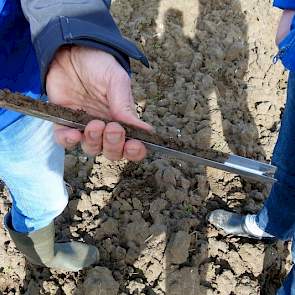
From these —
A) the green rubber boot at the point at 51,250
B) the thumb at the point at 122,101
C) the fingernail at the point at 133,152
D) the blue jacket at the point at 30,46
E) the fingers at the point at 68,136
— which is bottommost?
the green rubber boot at the point at 51,250

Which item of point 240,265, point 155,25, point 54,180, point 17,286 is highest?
point 155,25

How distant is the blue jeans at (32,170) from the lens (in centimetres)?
132

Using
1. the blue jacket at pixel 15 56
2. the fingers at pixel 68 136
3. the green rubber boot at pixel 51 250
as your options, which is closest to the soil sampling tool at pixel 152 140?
the fingers at pixel 68 136

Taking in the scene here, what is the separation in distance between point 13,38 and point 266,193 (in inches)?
55.5

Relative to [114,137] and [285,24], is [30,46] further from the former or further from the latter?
[285,24]

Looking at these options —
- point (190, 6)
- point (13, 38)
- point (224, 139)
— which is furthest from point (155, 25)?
point (13, 38)

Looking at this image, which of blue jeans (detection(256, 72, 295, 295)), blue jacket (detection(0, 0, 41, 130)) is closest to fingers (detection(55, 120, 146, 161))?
blue jacket (detection(0, 0, 41, 130))

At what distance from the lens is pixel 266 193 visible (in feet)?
7.27

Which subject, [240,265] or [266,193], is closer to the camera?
[240,265]

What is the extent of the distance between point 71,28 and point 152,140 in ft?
0.92

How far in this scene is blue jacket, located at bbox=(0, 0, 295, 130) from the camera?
1.03m

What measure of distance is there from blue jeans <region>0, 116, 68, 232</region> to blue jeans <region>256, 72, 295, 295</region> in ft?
2.26

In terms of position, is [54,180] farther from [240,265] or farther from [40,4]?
[240,265]

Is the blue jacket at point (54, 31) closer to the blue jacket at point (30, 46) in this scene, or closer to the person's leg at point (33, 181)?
the blue jacket at point (30, 46)
